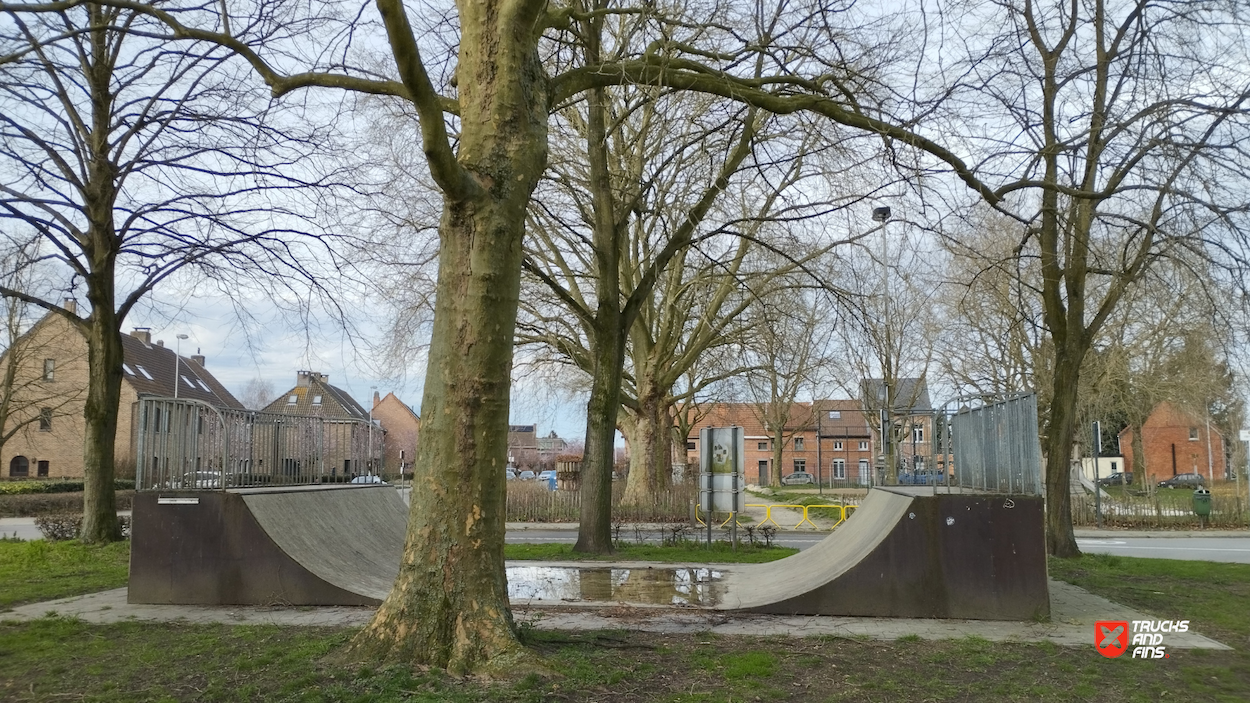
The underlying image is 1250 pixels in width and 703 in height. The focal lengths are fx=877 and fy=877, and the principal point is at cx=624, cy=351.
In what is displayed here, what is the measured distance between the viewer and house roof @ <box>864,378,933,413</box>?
31.9 meters

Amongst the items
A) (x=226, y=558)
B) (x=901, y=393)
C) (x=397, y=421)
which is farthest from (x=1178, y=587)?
(x=397, y=421)

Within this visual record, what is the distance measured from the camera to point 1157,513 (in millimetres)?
25703

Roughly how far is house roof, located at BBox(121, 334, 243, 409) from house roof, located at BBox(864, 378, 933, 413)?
31.2m

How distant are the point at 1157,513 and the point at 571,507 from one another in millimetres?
17229

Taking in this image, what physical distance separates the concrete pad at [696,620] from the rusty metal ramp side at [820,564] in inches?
23.1

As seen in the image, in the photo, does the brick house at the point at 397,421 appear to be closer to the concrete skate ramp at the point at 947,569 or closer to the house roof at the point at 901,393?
the house roof at the point at 901,393

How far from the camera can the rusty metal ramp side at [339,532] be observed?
32.2ft

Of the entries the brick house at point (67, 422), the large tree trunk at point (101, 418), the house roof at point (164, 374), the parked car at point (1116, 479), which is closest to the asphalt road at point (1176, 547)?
the large tree trunk at point (101, 418)

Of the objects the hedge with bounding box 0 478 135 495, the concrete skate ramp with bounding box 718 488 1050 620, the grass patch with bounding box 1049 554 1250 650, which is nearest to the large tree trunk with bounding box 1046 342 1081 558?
the grass patch with bounding box 1049 554 1250 650

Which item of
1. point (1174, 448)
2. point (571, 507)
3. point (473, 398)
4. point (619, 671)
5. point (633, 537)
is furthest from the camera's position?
point (1174, 448)

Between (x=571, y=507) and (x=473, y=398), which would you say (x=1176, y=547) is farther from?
(x=473, y=398)

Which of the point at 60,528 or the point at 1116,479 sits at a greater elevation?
the point at 60,528

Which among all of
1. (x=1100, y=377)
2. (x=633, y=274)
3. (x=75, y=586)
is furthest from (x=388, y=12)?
(x=1100, y=377)

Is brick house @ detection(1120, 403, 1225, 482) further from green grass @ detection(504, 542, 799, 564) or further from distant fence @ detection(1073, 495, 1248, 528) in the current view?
green grass @ detection(504, 542, 799, 564)
